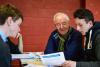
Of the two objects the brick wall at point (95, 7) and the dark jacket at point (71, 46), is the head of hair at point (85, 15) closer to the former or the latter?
the dark jacket at point (71, 46)

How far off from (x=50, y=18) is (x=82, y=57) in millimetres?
2067

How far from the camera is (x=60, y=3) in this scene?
180 inches

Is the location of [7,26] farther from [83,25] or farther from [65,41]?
[65,41]

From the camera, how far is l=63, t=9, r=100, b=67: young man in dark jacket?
2096 millimetres

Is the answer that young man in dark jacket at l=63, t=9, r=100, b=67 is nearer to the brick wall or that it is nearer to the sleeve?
the sleeve

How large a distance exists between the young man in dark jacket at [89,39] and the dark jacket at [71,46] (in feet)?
0.71

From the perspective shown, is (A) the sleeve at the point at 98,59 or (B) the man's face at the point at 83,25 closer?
(A) the sleeve at the point at 98,59

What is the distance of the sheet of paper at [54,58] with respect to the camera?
2211mm

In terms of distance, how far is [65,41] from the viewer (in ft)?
9.01

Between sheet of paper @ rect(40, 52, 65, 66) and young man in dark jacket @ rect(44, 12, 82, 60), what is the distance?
0.39 meters

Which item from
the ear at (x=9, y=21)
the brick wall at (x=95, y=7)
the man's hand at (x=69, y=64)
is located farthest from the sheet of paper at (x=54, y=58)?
the brick wall at (x=95, y=7)

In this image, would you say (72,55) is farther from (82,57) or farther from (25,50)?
(25,50)

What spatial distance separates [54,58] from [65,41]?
1.83 ft

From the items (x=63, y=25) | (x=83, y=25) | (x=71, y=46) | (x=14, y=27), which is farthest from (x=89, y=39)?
(x=14, y=27)
